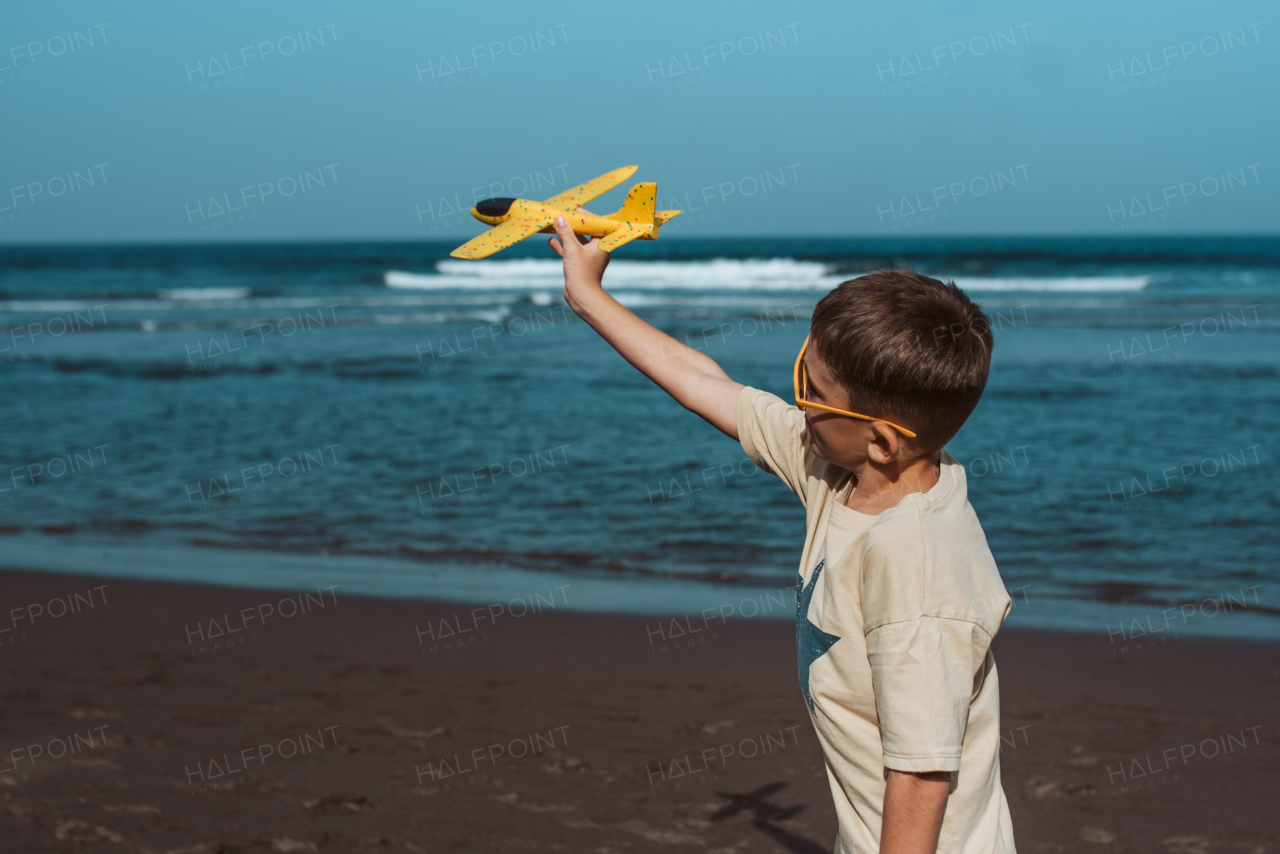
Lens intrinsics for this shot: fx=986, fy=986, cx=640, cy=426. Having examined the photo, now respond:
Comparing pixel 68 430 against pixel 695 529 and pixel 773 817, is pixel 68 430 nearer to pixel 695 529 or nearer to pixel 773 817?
pixel 695 529

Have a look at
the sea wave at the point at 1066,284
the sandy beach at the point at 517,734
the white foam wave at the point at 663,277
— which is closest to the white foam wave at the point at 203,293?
the white foam wave at the point at 663,277

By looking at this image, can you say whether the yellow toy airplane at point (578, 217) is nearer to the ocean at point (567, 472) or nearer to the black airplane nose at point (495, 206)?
the black airplane nose at point (495, 206)

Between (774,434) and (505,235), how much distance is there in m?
0.64

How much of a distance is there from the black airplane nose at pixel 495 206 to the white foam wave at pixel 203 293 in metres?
34.4

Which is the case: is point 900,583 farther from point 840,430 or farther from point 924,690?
point 840,430

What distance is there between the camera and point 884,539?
1.36 metres

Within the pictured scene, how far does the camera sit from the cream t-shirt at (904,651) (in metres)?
1.31

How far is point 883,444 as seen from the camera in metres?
1.44

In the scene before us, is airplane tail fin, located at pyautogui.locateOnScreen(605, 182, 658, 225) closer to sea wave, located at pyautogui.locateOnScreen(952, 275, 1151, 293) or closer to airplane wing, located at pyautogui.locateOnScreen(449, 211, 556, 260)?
airplane wing, located at pyautogui.locateOnScreen(449, 211, 556, 260)

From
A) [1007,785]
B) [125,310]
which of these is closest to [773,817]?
Result: [1007,785]

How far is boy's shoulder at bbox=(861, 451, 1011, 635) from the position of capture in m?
1.32

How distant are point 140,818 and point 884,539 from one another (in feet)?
10.5

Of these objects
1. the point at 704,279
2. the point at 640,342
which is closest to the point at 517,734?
the point at 640,342

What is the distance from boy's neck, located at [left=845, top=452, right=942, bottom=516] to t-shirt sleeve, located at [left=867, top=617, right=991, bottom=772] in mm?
209
